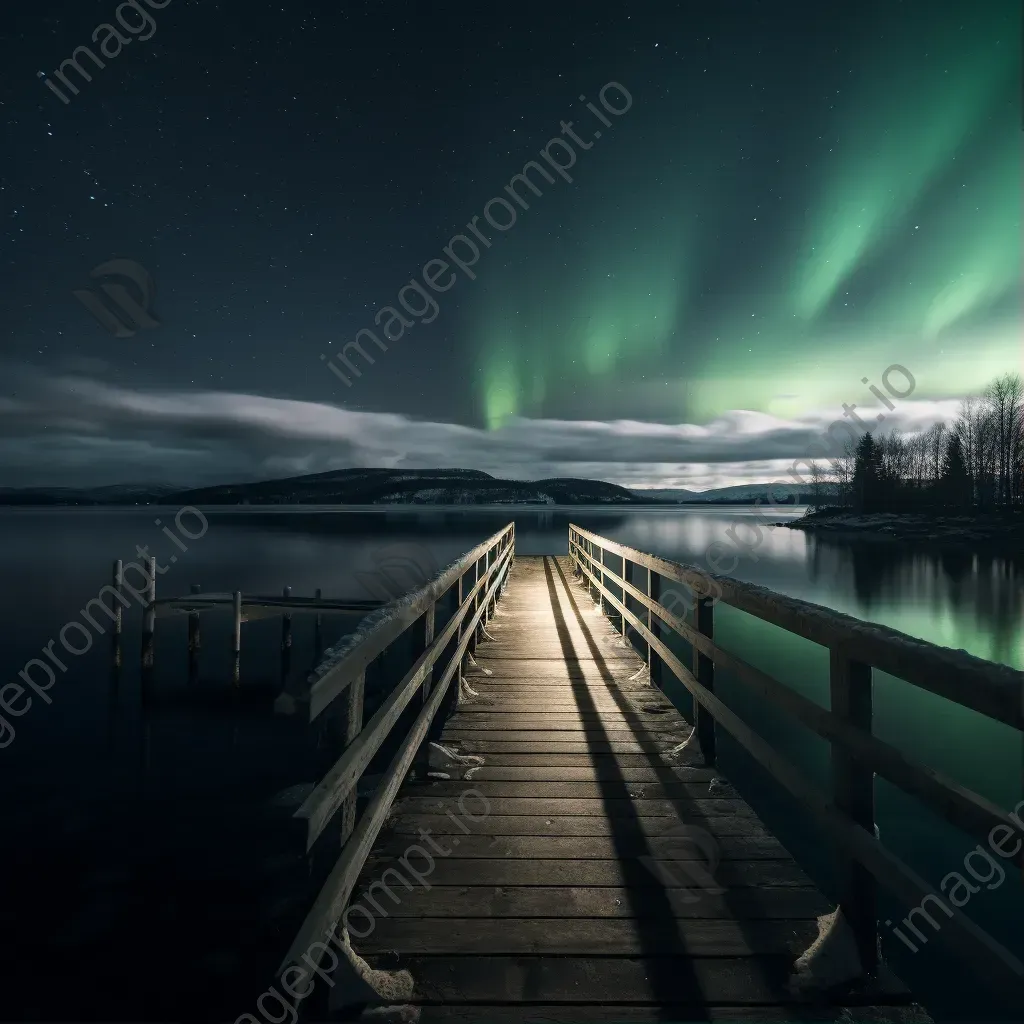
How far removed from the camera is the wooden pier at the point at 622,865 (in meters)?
1.79

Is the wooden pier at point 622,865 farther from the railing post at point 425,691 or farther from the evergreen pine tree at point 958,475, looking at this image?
the evergreen pine tree at point 958,475

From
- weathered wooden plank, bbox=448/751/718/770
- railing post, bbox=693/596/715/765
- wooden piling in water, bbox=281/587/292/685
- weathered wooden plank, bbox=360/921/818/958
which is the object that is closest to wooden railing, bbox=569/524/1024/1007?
weathered wooden plank, bbox=360/921/818/958

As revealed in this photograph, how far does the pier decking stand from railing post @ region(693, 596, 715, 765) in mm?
126

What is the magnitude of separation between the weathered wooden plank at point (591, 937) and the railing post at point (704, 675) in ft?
5.08

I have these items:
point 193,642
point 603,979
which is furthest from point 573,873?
point 193,642

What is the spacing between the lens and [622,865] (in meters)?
2.79

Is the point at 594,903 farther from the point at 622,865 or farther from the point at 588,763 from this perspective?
the point at 588,763

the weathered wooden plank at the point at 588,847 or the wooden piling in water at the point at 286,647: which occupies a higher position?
the weathered wooden plank at the point at 588,847

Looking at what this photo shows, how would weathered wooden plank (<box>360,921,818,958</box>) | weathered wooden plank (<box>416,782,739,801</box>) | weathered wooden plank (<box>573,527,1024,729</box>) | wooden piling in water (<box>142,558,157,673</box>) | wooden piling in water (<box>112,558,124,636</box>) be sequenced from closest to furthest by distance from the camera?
weathered wooden plank (<box>573,527,1024,729</box>) < weathered wooden plank (<box>360,921,818,958</box>) < weathered wooden plank (<box>416,782,739,801</box>) < wooden piling in water (<box>142,558,157,673</box>) < wooden piling in water (<box>112,558,124,636</box>)

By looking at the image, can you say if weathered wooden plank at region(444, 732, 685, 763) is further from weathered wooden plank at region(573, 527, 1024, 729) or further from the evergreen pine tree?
the evergreen pine tree

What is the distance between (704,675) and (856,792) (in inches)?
70.7

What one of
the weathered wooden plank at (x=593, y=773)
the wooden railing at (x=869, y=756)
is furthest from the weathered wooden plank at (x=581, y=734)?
the wooden railing at (x=869, y=756)

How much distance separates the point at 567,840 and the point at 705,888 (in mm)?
698

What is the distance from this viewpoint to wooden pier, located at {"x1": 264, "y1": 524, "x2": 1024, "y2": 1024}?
1788mm
